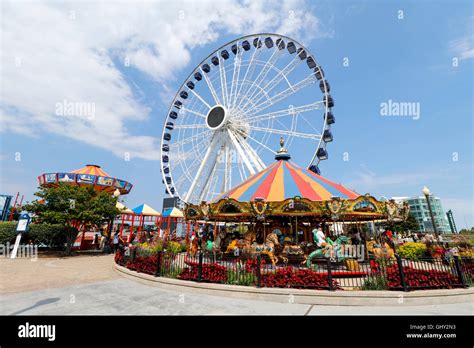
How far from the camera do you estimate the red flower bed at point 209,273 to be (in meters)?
7.36

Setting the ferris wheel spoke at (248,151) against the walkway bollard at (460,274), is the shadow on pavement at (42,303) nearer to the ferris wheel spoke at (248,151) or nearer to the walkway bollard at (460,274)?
the walkway bollard at (460,274)

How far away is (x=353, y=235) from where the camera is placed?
1301 centimetres

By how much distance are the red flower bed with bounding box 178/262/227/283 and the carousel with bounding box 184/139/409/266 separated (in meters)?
2.64

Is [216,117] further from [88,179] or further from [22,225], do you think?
[22,225]

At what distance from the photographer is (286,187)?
41.9 feet

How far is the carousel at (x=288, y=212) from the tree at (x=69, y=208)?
24.1 ft

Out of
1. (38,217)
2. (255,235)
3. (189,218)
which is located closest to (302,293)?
(255,235)

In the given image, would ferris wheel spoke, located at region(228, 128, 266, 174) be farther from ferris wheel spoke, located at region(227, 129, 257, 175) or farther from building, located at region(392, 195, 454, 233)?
building, located at region(392, 195, 454, 233)

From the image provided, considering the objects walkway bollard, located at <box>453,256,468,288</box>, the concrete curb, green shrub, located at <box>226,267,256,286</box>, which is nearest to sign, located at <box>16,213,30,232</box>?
green shrub, located at <box>226,267,256,286</box>

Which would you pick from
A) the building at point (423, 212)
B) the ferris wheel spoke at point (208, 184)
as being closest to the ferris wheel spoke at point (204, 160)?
the ferris wheel spoke at point (208, 184)

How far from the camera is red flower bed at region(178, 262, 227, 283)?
24.1 ft

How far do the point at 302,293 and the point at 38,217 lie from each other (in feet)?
59.5

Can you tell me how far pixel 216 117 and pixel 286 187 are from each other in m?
14.2
